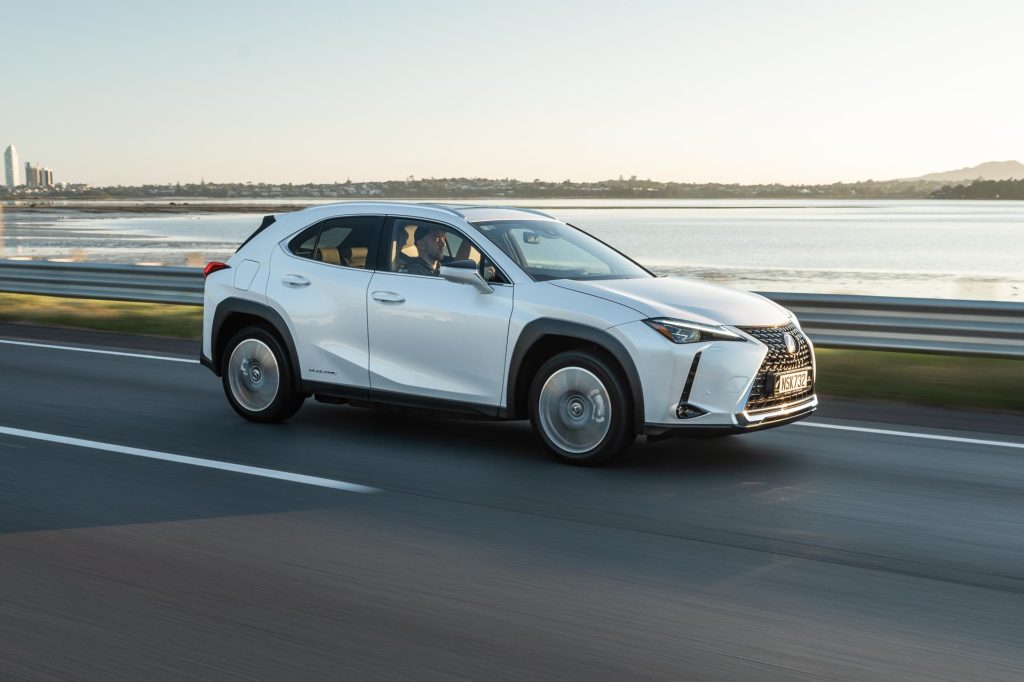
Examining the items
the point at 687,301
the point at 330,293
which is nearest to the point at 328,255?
the point at 330,293

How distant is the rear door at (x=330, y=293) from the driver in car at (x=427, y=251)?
12.4 inches

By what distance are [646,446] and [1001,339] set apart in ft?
15.6

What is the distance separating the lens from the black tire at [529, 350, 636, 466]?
7.04 meters

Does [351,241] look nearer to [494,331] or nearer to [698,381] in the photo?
[494,331]

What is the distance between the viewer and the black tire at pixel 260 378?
335 inches

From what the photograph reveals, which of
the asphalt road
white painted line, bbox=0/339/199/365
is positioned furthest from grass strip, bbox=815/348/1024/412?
white painted line, bbox=0/339/199/365

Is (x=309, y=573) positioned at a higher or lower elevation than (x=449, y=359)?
lower

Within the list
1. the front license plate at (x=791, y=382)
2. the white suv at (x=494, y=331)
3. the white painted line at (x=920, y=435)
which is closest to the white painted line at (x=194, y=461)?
the white suv at (x=494, y=331)

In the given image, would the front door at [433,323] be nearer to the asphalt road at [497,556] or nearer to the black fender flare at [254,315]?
the asphalt road at [497,556]

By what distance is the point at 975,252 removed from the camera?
2132 inches

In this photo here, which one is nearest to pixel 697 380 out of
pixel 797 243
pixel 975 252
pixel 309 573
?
pixel 309 573

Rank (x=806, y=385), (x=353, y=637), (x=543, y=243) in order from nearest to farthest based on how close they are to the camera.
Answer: (x=353, y=637)
(x=806, y=385)
(x=543, y=243)

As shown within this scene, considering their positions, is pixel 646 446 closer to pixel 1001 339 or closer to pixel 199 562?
pixel 199 562

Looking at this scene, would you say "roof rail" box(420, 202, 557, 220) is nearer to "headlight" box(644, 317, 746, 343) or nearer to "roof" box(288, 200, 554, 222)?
"roof" box(288, 200, 554, 222)
